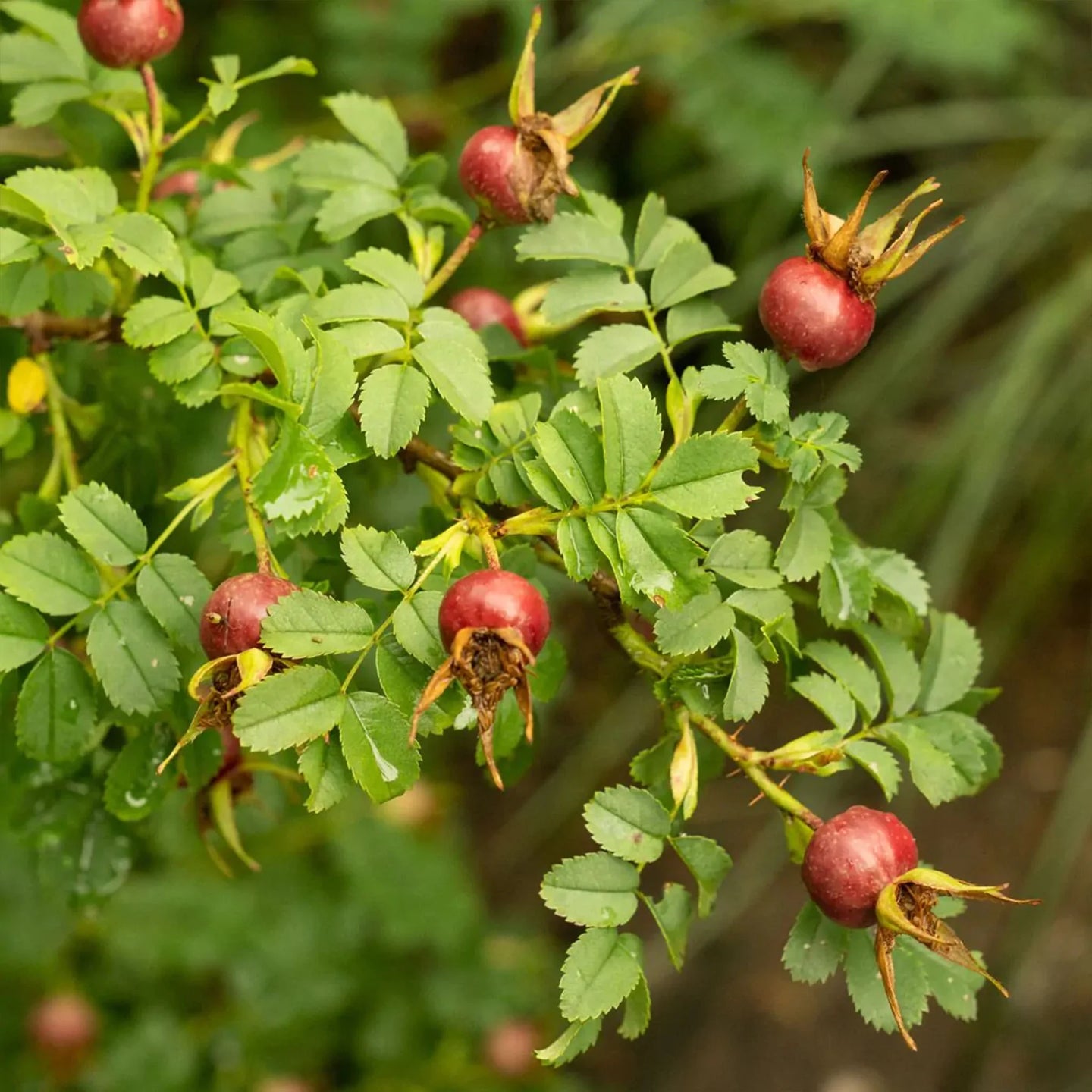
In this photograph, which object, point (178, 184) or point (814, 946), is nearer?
point (814, 946)

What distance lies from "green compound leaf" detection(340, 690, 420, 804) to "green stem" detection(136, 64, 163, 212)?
31cm

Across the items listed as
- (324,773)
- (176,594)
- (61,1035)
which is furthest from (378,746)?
(61,1035)

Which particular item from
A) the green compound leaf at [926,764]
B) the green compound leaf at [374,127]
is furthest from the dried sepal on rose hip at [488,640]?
the green compound leaf at [374,127]

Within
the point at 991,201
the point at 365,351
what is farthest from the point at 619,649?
the point at 991,201

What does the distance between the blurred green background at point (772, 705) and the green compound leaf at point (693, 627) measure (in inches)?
30.5

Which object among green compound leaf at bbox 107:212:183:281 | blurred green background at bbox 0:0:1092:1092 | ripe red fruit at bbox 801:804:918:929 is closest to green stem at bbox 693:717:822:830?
ripe red fruit at bbox 801:804:918:929

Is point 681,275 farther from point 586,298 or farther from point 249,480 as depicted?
point 249,480

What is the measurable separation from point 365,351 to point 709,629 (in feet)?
0.65

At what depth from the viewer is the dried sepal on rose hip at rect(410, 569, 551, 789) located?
47cm

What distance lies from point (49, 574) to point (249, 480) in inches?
4.4

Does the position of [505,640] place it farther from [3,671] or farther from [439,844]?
[439,844]

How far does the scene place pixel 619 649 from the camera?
58 centimetres

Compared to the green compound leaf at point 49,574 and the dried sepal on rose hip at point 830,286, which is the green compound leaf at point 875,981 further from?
the green compound leaf at point 49,574

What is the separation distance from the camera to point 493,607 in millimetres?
467
